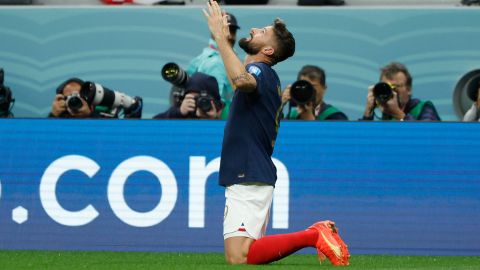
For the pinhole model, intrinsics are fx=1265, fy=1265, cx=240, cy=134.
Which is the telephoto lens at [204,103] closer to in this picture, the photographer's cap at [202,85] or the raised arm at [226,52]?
the photographer's cap at [202,85]

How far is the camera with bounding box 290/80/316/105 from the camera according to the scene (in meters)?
12.8

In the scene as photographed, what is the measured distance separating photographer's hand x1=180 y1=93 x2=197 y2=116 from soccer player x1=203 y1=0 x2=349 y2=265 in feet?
10.0

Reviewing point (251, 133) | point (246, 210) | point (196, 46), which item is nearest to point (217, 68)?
point (196, 46)

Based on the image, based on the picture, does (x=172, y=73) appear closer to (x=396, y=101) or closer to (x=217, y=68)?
(x=217, y=68)

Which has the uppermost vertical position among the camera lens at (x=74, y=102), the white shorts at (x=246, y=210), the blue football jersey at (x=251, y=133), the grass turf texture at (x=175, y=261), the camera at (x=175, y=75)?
Result: the camera at (x=175, y=75)

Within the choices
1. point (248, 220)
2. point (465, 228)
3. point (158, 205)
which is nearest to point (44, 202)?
point (158, 205)

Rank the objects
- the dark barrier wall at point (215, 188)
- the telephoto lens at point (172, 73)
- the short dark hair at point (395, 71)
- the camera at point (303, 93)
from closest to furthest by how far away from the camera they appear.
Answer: the dark barrier wall at point (215, 188), the camera at point (303, 93), the telephoto lens at point (172, 73), the short dark hair at point (395, 71)

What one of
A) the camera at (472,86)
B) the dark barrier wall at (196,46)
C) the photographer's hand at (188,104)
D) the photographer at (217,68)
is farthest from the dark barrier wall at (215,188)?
the dark barrier wall at (196,46)

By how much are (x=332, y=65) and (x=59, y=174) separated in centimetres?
454

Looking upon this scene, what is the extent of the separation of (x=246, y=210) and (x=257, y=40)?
53.7 inches

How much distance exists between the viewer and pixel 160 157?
41.0ft

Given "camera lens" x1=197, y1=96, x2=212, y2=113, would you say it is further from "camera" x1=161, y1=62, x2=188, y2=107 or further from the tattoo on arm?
the tattoo on arm

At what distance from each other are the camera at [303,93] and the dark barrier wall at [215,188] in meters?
0.44

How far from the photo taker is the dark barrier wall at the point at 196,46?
15656 mm
